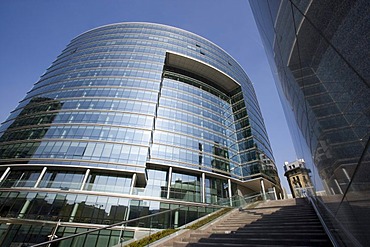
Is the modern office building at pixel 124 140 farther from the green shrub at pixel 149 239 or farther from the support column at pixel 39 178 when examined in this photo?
the green shrub at pixel 149 239

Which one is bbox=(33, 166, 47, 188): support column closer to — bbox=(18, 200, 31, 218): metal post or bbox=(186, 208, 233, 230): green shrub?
bbox=(18, 200, 31, 218): metal post

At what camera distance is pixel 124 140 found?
2669 cm

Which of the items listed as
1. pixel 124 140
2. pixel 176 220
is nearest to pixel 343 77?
pixel 176 220

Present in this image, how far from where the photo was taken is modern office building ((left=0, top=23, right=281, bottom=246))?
70.3 feet

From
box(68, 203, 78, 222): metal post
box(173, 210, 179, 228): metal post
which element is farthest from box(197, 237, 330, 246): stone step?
box(68, 203, 78, 222): metal post

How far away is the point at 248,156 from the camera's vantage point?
120 feet

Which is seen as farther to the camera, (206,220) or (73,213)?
(73,213)

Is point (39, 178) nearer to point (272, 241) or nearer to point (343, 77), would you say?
point (272, 241)

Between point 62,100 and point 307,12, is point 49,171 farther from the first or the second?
point 307,12

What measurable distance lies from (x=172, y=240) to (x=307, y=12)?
25.7 ft

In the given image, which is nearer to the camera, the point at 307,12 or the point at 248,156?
the point at 307,12

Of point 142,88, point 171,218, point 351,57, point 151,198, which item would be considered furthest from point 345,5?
point 142,88

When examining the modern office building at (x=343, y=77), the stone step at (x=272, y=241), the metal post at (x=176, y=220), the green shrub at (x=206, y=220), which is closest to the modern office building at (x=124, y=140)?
the metal post at (x=176, y=220)

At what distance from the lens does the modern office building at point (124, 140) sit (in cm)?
2142
